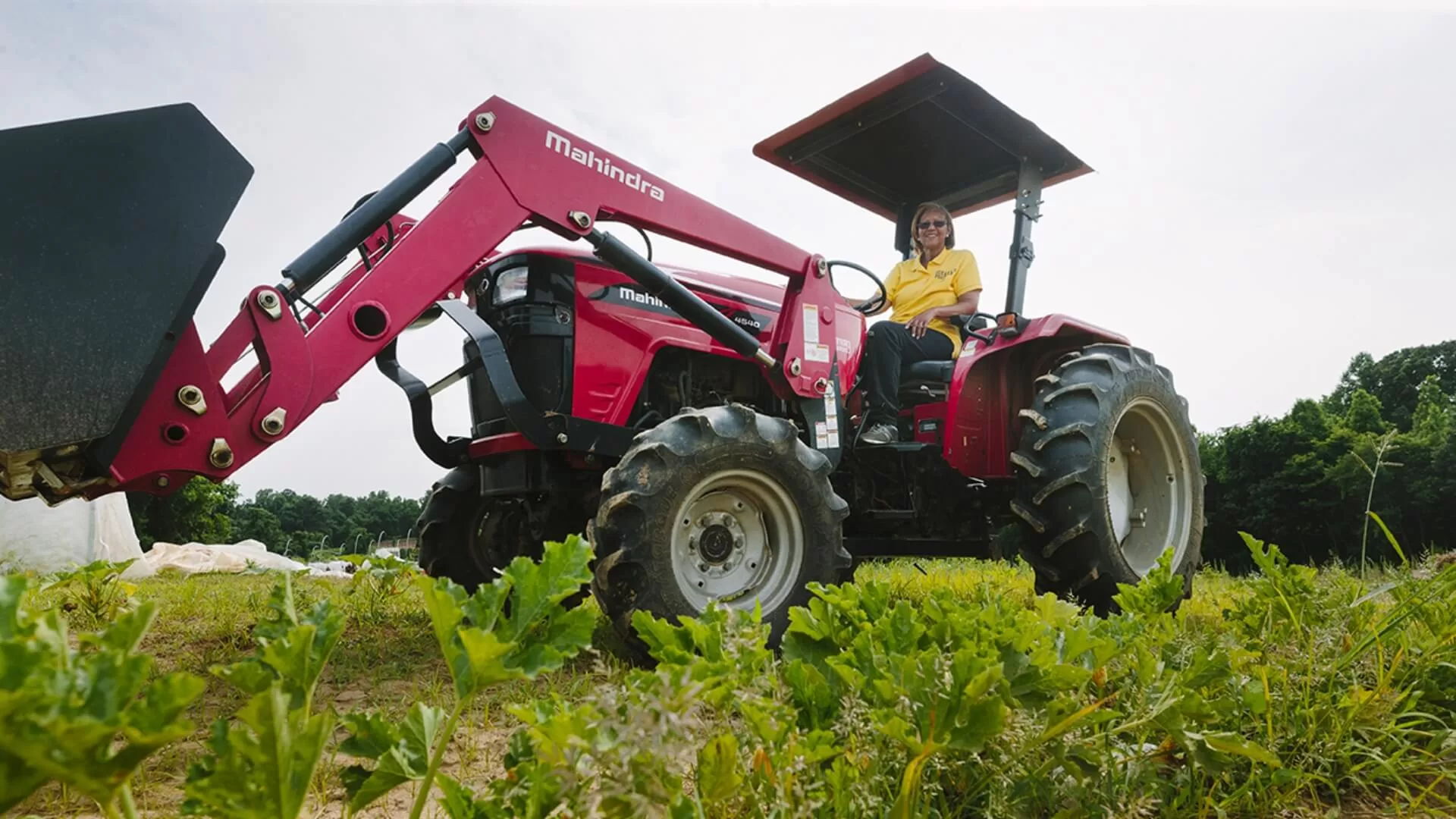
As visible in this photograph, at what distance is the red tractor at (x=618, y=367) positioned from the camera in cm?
201

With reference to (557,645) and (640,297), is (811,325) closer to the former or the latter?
(640,297)

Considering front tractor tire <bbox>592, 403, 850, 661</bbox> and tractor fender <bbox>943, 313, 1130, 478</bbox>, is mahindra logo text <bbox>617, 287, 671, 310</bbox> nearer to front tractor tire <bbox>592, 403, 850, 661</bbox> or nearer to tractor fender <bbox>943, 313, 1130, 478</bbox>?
front tractor tire <bbox>592, 403, 850, 661</bbox>

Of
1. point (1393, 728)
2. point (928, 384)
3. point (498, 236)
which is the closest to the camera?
point (1393, 728)

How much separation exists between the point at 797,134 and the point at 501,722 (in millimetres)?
3433

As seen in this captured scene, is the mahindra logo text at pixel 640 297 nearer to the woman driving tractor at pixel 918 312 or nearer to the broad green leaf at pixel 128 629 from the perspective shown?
the woman driving tractor at pixel 918 312

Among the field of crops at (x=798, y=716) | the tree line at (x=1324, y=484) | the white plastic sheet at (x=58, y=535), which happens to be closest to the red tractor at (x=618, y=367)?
the field of crops at (x=798, y=716)

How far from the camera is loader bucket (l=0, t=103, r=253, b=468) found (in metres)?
1.90

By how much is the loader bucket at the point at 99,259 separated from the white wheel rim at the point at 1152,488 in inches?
165

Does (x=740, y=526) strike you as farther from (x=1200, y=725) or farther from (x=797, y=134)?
(x=797, y=134)

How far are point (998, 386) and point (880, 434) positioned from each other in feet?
2.60

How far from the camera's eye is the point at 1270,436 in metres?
25.7

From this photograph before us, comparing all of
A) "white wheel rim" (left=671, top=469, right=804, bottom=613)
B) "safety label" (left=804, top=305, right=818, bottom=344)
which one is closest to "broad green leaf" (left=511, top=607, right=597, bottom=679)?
"white wheel rim" (left=671, top=469, right=804, bottom=613)

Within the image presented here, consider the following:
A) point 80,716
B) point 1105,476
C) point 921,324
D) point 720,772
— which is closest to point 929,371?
point 921,324

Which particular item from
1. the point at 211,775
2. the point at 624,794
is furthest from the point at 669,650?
the point at 211,775
